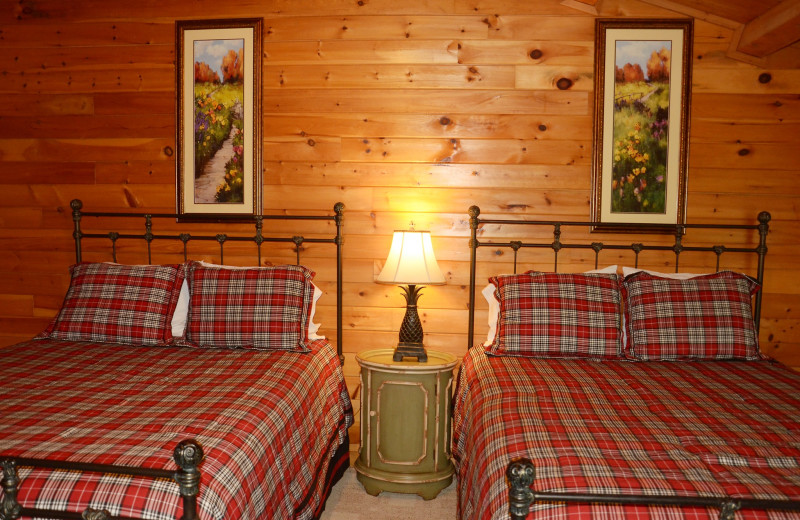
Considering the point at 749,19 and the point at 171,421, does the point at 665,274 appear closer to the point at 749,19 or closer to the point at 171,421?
the point at 749,19

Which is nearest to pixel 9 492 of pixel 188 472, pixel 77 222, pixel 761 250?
pixel 188 472

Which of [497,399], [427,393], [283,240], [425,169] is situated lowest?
[427,393]

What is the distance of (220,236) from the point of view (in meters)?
3.06

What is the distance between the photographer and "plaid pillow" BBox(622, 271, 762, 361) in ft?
8.11

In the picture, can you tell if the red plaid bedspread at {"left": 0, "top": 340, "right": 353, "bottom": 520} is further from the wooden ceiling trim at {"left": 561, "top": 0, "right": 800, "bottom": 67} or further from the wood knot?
the wooden ceiling trim at {"left": 561, "top": 0, "right": 800, "bottom": 67}

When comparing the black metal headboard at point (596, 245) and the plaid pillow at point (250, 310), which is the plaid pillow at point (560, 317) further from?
the plaid pillow at point (250, 310)

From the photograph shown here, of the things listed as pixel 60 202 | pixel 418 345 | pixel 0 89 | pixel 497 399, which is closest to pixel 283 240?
pixel 418 345

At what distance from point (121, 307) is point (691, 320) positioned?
2.29 meters

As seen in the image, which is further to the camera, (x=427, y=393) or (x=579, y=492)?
(x=427, y=393)

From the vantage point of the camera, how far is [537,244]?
9.78 ft

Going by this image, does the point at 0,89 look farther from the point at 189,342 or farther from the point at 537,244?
the point at 537,244

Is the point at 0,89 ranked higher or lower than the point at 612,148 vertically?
higher

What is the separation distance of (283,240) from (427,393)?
1.01 meters

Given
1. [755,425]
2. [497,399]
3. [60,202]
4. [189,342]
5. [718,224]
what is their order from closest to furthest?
[755,425]
[497,399]
[189,342]
[718,224]
[60,202]
